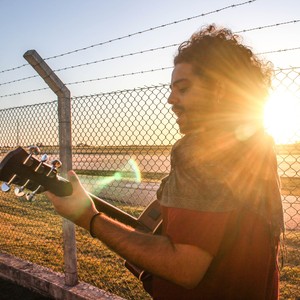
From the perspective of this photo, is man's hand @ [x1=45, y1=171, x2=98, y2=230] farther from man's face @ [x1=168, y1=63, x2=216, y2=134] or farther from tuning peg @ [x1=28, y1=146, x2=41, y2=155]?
man's face @ [x1=168, y1=63, x2=216, y2=134]

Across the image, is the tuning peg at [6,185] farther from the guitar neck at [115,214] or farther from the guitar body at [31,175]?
the guitar neck at [115,214]

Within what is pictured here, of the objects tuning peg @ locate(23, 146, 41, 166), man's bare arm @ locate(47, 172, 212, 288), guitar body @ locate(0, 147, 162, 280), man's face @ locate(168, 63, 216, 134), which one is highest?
man's face @ locate(168, 63, 216, 134)

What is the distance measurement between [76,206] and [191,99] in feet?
2.15

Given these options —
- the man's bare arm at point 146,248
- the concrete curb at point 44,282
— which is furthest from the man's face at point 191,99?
the concrete curb at point 44,282

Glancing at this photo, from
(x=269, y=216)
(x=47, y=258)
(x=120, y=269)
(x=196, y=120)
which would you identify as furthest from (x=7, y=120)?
(x=269, y=216)

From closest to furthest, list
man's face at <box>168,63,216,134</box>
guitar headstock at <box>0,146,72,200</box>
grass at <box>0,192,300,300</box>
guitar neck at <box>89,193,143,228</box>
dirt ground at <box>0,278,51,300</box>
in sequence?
1. man's face at <box>168,63,216,134</box>
2. guitar headstock at <box>0,146,72,200</box>
3. guitar neck at <box>89,193,143,228</box>
4. dirt ground at <box>0,278,51,300</box>
5. grass at <box>0,192,300,300</box>

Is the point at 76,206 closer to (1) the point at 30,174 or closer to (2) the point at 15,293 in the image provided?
(1) the point at 30,174

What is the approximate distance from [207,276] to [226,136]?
506 mm

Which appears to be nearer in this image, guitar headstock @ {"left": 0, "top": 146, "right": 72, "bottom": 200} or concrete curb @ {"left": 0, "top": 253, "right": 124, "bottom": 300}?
guitar headstock @ {"left": 0, "top": 146, "right": 72, "bottom": 200}

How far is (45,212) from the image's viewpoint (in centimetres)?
741

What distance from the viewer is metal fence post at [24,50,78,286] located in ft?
10.6

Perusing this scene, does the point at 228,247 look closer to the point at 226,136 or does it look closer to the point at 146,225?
the point at 226,136

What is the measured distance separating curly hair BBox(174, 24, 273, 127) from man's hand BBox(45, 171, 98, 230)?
69cm

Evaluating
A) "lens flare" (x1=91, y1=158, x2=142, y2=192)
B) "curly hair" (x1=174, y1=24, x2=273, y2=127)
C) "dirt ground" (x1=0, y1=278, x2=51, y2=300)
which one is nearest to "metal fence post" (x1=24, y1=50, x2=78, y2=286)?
"dirt ground" (x1=0, y1=278, x2=51, y2=300)
